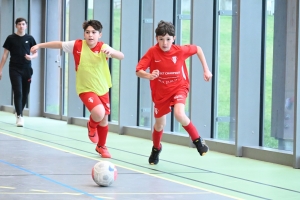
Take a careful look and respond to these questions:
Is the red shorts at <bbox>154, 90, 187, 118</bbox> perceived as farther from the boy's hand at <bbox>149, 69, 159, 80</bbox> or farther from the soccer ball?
the soccer ball

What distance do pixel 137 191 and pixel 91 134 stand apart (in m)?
2.64

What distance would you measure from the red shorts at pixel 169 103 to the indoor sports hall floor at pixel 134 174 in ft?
1.88

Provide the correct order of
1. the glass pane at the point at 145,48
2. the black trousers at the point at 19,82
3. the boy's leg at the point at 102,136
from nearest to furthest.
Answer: the boy's leg at the point at 102,136 < the glass pane at the point at 145,48 < the black trousers at the point at 19,82

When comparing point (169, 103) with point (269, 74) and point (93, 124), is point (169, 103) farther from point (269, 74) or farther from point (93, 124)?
point (269, 74)

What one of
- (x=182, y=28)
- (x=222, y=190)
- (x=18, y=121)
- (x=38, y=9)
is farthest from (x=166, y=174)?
(x=38, y=9)

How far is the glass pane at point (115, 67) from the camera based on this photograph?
12.8m

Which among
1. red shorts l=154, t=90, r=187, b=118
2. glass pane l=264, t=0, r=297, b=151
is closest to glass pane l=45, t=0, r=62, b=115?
glass pane l=264, t=0, r=297, b=151

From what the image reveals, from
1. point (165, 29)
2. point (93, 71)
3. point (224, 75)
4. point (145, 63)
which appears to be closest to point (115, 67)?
point (224, 75)

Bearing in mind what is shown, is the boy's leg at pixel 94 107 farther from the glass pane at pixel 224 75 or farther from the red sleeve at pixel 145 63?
the glass pane at pixel 224 75

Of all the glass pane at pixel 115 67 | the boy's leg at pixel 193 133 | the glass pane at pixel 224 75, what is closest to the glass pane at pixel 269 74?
the glass pane at pixel 224 75

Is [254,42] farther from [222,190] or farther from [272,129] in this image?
[222,190]

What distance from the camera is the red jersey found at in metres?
7.68

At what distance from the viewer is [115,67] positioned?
42.2 ft

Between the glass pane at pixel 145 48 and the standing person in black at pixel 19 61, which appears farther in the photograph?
the standing person in black at pixel 19 61
